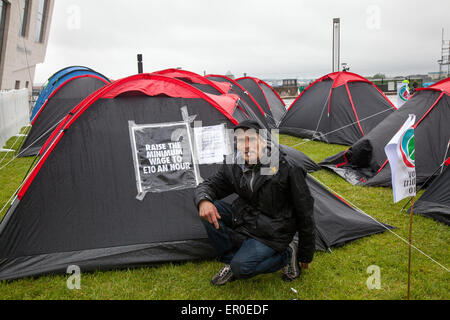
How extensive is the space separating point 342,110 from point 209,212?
8.02 m

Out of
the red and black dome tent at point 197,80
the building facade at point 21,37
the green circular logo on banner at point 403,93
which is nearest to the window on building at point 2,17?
the building facade at point 21,37

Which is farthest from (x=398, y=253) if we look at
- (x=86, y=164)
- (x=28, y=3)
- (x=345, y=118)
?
(x=28, y=3)

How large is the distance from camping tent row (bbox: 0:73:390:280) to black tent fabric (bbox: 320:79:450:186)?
224 centimetres

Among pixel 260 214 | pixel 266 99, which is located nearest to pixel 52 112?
pixel 266 99

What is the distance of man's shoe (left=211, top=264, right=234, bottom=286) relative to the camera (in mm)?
3123

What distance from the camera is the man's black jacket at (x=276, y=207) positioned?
282cm

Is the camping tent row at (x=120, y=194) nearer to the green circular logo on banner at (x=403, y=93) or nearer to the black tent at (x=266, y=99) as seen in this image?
the green circular logo on banner at (x=403, y=93)

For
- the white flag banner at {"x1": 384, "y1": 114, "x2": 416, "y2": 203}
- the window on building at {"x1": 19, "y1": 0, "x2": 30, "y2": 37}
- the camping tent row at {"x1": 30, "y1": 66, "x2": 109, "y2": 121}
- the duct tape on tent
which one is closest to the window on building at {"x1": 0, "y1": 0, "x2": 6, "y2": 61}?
the window on building at {"x1": 19, "y1": 0, "x2": 30, "y2": 37}

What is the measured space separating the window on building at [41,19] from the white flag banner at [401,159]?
35.5 meters

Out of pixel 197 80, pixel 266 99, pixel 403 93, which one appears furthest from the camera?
pixel 266 99

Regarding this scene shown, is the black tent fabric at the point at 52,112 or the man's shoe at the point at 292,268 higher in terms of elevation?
the black tent fabric at the point at 52,112

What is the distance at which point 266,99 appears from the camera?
1342 centimetres

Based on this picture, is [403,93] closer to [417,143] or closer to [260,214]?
[417,143]
